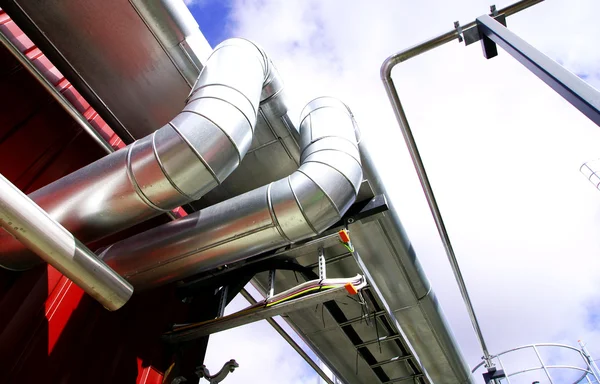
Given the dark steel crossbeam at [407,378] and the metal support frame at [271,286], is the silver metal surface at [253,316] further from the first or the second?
the dark steel crossbeam at [407,378]

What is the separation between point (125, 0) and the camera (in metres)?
2.31

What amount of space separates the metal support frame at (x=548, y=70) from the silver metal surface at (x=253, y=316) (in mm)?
1746

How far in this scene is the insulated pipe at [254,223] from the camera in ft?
7.52

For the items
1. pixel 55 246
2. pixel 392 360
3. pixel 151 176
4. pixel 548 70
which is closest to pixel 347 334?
pixel 392 360

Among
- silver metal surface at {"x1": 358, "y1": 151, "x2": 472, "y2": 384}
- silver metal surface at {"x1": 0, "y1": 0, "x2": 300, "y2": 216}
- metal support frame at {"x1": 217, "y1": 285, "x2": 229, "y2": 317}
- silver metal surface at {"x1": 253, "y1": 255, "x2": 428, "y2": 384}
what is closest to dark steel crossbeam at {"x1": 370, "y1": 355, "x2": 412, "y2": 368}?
silver metal surface at {"x1": 253, "y1": 255, "x2": 428, "y2": 384}

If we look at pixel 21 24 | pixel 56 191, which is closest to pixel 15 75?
pixel 21 24

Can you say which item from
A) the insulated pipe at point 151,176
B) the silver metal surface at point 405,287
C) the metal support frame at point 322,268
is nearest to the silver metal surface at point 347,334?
the silver metal surface at point 405,287

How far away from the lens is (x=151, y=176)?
1.93 meters

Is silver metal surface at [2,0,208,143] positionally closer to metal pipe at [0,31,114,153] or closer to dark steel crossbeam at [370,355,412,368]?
metal pipe at [0,31,114,153]

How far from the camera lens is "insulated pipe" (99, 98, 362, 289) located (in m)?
2.29

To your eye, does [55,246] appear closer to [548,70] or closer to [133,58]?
[133,58]

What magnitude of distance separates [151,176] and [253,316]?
4.54 feet

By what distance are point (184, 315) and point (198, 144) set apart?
2.11 metres

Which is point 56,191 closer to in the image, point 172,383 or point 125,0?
point 125,0
